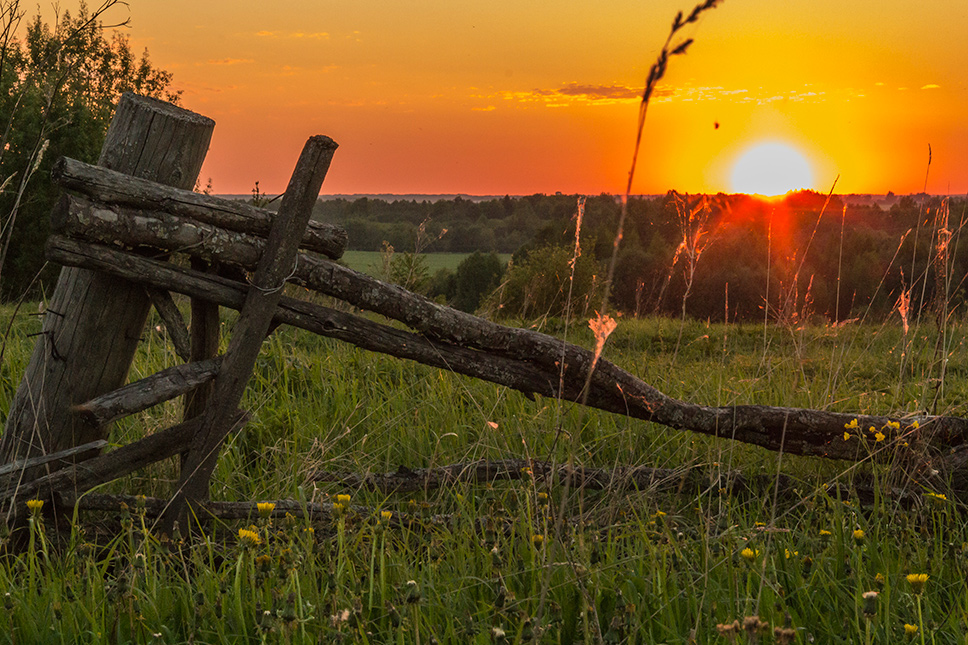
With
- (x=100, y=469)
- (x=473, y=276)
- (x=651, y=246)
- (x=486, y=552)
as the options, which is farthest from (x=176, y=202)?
(x=651, y=246)

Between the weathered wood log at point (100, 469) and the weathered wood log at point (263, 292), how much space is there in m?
0.07

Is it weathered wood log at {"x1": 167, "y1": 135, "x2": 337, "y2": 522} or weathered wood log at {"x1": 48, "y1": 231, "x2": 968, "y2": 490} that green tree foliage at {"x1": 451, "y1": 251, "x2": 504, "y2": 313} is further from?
weathered wood log at {"x1": 167, "y1": 135, "x2": 337, "y2": 522}

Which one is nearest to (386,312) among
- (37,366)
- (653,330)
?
(37,366)

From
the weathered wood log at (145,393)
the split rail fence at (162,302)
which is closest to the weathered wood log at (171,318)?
the split rail fence at (162,302)

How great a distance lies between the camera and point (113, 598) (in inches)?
84.0

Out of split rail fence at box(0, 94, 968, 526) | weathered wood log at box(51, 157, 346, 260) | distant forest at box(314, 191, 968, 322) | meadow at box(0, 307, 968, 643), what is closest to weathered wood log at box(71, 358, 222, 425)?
split rail fence at box(0, 94, 968, 526)

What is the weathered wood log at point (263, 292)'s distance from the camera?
2844 millimetres

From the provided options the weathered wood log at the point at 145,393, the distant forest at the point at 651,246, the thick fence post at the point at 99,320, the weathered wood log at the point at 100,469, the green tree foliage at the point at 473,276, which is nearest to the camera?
the weathered wood log at the point at 145,393

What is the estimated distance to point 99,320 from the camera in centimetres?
284

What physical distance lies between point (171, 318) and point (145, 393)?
0.37m

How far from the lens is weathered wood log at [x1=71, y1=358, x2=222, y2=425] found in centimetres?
257

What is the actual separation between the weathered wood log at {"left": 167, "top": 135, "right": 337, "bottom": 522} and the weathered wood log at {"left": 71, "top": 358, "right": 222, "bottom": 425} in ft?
0.28

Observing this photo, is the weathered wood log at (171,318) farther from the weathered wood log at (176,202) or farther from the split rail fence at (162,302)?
the weathered wood log at (176,202)

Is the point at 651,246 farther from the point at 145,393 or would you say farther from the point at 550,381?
the point at 145,393
